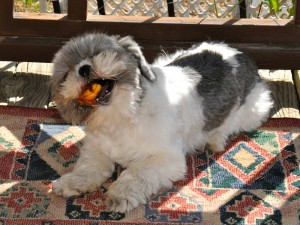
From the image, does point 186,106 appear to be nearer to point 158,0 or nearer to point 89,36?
point 89,36

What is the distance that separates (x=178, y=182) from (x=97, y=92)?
0.82 metres

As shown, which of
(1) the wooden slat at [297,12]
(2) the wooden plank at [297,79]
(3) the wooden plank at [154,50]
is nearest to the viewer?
(1) the wooden slat at [297,12]

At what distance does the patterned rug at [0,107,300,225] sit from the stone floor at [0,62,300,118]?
0.87ft

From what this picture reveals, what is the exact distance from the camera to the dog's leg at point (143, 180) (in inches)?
144

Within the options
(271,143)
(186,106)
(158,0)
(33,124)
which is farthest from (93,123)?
(158,0)

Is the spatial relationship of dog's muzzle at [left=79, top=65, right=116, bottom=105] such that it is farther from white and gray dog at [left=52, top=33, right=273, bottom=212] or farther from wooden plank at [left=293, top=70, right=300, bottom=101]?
wooden plank at [left=293, top=70, right=300, bottom=101]

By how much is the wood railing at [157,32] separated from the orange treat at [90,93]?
4.44 feet

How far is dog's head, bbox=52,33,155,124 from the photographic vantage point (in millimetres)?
3410

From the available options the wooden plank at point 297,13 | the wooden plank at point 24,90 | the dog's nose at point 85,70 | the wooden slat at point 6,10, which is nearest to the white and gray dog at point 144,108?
the dog's nose at point 85,70

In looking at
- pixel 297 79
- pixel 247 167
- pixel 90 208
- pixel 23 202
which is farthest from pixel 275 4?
pixel 23 202

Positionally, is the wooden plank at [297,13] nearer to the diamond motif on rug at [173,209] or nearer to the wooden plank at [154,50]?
the wooden plank at [154,50]

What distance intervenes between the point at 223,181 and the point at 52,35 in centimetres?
167

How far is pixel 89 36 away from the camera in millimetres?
3574

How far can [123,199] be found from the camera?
3654 mm
